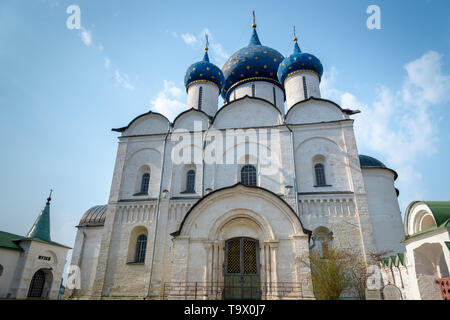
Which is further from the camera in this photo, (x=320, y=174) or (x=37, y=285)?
(x=37, y=285)

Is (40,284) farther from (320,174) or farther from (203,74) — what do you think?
(320,174)

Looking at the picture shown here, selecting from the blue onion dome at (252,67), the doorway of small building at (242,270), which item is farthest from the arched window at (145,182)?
the blue onion dome at (252,67)

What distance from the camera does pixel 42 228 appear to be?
1547 centimetres

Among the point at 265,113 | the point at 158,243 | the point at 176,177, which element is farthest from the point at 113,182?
the point at 265,113

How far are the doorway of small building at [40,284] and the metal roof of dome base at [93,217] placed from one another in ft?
9.43

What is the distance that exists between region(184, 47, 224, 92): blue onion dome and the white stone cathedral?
148 centimetres

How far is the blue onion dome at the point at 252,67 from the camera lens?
62.6 ft

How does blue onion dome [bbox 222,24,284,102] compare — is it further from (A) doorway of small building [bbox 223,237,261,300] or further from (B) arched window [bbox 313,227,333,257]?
(A) doorway of small building [bbox 223,237,261,300]

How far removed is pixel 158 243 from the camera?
12.7 meters

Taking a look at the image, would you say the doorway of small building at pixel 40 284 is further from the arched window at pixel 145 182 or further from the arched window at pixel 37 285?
the arched window at pixel 145 182

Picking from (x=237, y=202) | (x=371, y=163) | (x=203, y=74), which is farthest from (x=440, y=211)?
(x=203, y=74)

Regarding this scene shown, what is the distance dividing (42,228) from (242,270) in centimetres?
1187

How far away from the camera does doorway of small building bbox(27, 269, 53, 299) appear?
46.5 feet
